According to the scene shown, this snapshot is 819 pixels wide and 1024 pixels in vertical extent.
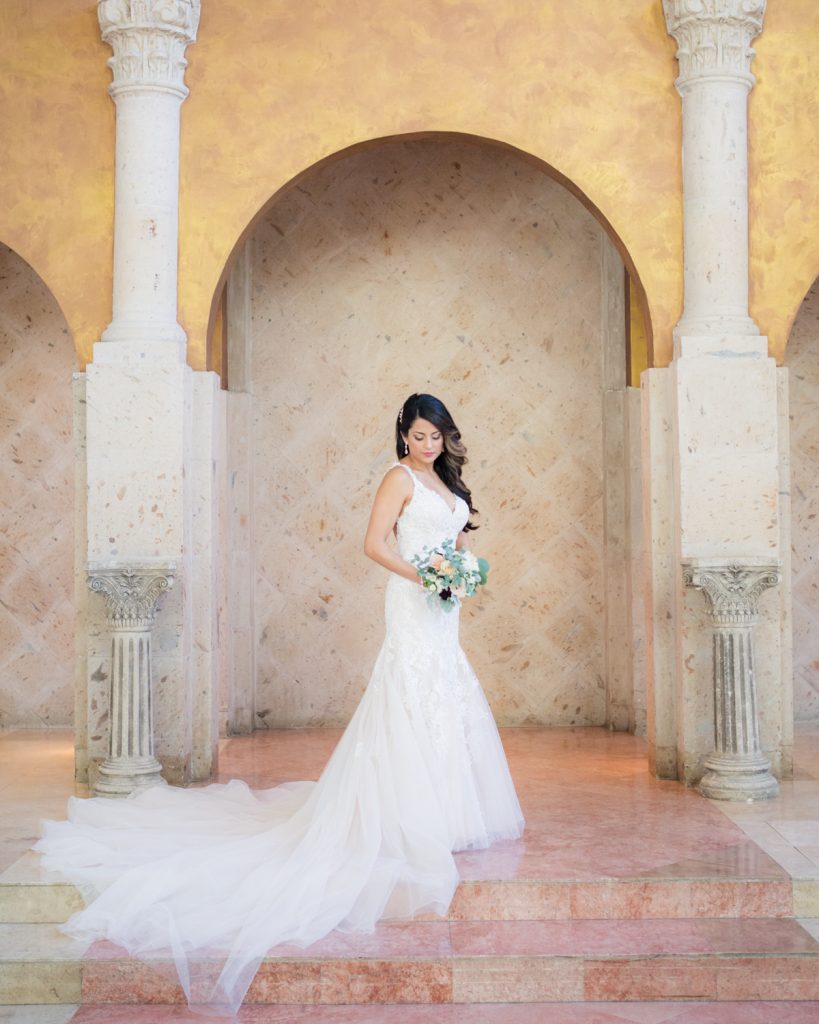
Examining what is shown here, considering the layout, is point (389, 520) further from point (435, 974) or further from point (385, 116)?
point (385, 116)

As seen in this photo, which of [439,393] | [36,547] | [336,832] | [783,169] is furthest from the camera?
[36,547]

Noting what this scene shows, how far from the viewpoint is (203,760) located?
627 centimetres

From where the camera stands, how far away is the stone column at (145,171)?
609 centimetres

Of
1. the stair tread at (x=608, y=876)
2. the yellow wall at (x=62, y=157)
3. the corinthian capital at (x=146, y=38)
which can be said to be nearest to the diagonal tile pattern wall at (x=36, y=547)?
the yellow wall at (x=62, y=157)

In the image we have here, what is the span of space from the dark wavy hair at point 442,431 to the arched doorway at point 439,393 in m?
2.74

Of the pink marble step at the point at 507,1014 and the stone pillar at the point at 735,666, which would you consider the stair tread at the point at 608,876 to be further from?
the stone pillar at the point at 735,666

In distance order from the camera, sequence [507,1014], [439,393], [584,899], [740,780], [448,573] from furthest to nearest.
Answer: [439,393], [740,780], [448,573], [584,899], [507,1014]

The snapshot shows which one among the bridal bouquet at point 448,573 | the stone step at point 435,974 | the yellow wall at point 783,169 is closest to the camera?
the stone step at point 435,974

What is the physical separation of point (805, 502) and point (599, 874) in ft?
14.7

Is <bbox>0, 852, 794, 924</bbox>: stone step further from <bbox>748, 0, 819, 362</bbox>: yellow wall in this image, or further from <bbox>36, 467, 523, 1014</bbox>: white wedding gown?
<bbox>748, 0, 819, 362</bbox>: yellow wall

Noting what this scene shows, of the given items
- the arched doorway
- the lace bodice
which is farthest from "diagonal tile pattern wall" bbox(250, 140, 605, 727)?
the lace bodice

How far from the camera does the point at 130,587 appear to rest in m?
5.76

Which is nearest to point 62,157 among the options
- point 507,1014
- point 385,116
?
point 385,116

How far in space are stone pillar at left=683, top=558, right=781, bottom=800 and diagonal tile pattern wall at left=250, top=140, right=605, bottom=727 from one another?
7.19ft
